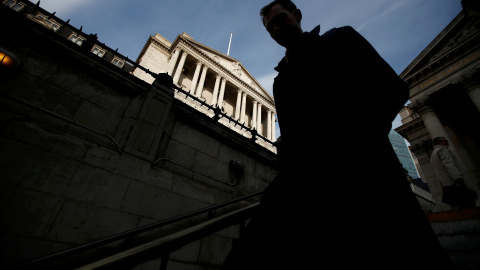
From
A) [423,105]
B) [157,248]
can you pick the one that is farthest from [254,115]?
[157,248]

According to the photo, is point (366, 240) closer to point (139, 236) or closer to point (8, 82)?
point (139, 236)

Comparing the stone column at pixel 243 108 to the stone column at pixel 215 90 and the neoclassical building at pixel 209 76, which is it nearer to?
the neoclassical building at pixel 209 76

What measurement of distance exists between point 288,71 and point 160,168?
4.08m

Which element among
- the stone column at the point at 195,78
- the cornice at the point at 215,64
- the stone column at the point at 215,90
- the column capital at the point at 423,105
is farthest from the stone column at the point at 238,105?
the column capital at the point at 423,105

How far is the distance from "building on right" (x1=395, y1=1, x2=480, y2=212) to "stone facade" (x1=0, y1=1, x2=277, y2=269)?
16.9 metres

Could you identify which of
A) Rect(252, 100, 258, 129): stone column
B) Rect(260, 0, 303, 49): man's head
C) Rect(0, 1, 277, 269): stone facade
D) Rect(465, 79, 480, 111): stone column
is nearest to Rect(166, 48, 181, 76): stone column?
Rect(252, 100, 258, 129): stone column

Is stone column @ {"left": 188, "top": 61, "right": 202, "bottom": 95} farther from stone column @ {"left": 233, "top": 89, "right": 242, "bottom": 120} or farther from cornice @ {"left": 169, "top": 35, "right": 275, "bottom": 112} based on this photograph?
stone column @ {"left": 233, "top": 89, "right": 242, "bottom": 120}

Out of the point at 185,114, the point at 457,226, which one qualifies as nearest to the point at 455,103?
the point at 457,226

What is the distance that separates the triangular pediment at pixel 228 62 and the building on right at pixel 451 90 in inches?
711

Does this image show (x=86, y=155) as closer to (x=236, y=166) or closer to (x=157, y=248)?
(x=157, y=248)

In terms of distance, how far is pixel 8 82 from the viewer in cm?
363

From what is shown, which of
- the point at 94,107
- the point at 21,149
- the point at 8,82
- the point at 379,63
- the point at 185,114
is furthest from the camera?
the point at 185,114

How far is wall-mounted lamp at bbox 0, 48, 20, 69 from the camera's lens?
357 centimetres

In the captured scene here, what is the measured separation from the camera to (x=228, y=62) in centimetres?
3253
